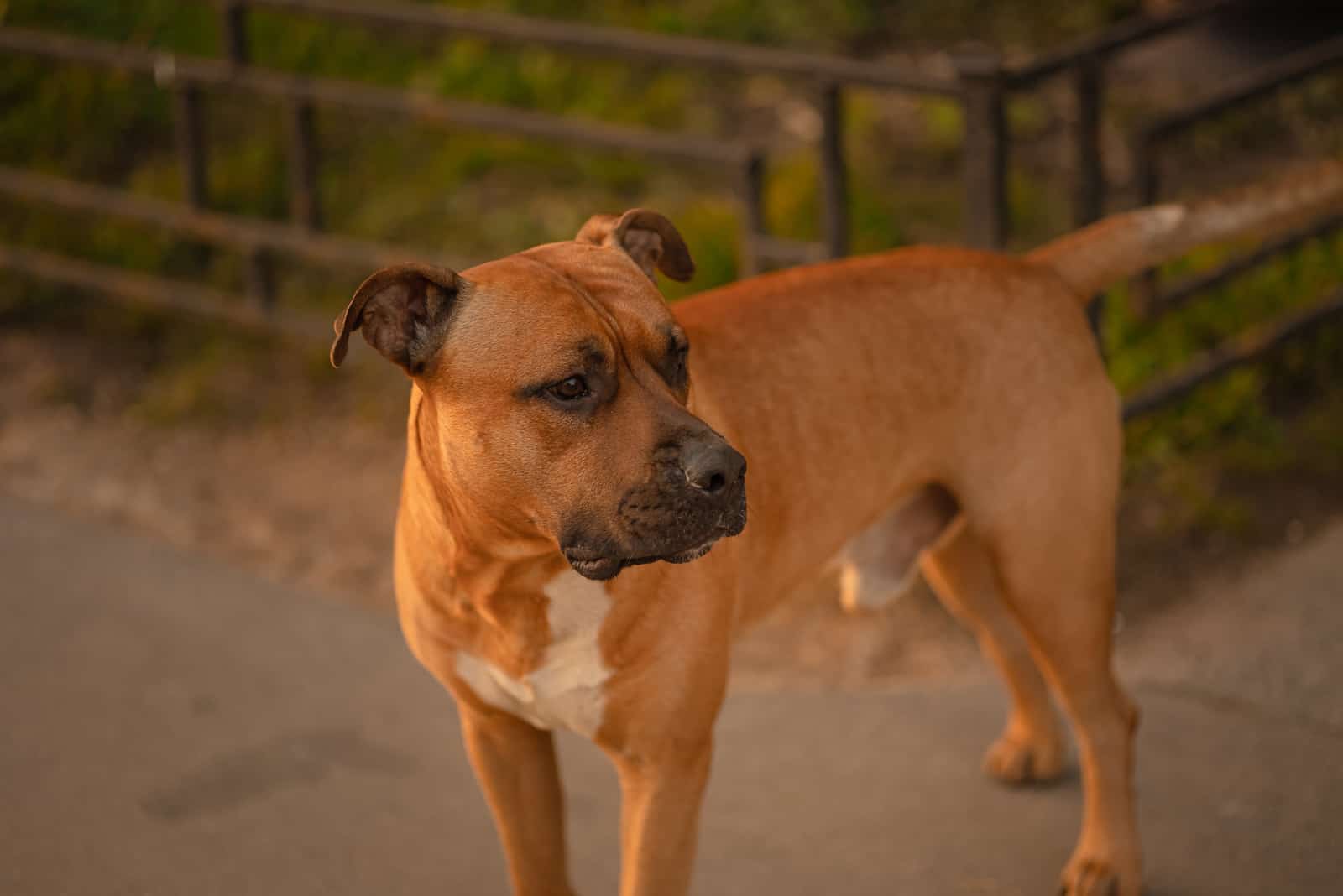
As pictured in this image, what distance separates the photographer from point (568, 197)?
24.8 ft

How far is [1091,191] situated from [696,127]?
325 cm

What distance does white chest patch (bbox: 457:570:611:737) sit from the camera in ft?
9.93

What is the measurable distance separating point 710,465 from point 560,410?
0.91 feet

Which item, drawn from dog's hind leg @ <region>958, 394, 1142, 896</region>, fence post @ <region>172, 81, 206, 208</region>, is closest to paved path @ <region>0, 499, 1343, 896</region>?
dog's hind leg @ <region>958, 394, 1142, 896</region>

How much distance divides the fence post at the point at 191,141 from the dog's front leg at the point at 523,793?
4065 mm

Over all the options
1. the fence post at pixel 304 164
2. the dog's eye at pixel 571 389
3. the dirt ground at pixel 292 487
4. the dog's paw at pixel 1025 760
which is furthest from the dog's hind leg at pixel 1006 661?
the fence post at pixel 304 164

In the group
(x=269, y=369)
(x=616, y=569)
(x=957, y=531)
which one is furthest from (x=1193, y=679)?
(x=269, y=369)

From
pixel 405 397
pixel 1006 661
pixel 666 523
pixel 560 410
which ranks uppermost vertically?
pixel 560 410

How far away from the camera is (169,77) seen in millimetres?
6621

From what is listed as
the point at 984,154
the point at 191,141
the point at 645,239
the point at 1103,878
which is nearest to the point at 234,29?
the point at 191,141

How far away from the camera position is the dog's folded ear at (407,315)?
279 centimetres

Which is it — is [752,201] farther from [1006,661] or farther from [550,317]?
[550,317]

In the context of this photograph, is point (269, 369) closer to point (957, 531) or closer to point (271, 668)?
point (271, 668)

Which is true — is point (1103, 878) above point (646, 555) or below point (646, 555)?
below
